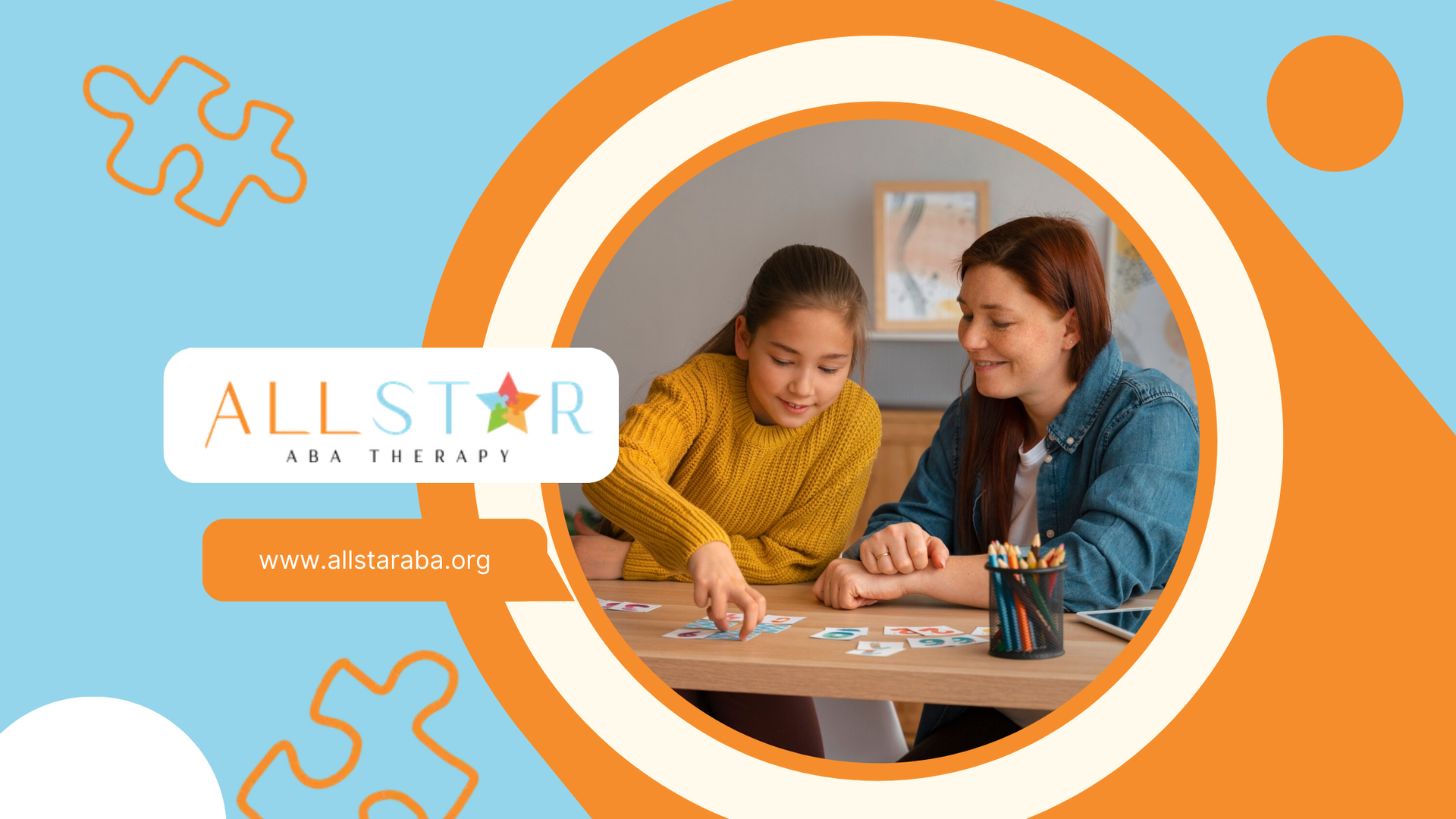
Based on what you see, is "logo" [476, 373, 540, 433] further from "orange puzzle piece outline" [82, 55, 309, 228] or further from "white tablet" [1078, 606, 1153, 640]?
"white tablet" [1078, 606, 1153, 640]

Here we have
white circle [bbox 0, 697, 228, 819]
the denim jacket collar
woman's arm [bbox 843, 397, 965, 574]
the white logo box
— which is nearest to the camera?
white circle [bbox 0, 697, 228, 819]

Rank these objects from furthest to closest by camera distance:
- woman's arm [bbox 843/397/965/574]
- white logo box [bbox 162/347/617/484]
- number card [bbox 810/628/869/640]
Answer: woman's arm [bbox 843/397/965/574] → number card [bbox 810/628/869/640] → white logo box [bbox 162/347/617/484]

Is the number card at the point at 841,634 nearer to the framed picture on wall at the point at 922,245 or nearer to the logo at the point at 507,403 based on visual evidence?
the logo at the point at 507,403

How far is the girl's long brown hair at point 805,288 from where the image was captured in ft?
5.20

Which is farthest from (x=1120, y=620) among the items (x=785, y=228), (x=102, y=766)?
(x=785, y=228)

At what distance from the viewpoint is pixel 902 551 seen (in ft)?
4.34

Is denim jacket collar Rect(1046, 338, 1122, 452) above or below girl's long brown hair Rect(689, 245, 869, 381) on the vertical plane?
below

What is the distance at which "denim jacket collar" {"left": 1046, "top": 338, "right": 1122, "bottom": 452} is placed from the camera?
1486 mm

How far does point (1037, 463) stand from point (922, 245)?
90.7 inches

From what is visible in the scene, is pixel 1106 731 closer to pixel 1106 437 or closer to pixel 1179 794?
pixel 1179 794

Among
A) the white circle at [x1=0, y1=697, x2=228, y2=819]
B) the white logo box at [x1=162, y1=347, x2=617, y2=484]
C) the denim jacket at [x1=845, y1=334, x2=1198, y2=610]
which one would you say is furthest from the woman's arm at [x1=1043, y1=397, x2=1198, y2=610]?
the white circle at [x1=0, y1=697, x2=228, y2=819]

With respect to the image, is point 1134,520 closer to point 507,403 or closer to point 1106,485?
point 1106,485

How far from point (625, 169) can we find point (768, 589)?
25.9 inches

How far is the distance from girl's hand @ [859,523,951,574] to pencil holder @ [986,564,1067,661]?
0.71 feet
